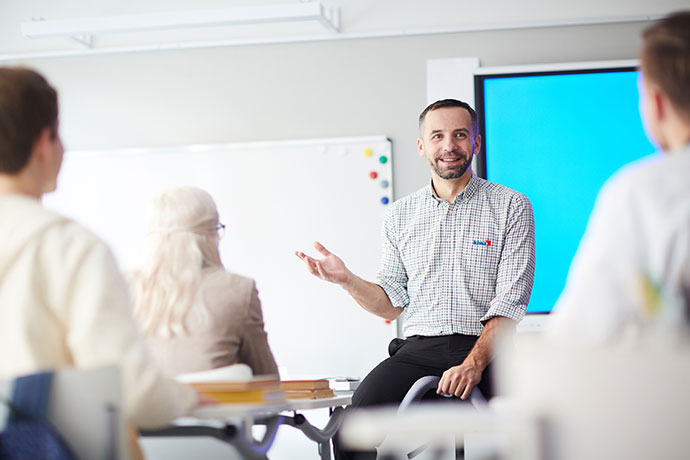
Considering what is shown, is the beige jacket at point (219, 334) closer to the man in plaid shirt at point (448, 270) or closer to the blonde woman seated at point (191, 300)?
the blonde woman seated at point (191, 300)

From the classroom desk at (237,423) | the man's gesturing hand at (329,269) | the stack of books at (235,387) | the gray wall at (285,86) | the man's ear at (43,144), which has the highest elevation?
the gray wall at (285,86)

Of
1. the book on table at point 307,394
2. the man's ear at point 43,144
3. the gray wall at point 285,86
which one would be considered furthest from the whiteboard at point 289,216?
the man's ear at point 43,144

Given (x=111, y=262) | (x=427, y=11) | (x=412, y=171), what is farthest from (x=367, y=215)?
(x=111, y=262)

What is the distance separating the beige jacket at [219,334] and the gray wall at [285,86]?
221cm

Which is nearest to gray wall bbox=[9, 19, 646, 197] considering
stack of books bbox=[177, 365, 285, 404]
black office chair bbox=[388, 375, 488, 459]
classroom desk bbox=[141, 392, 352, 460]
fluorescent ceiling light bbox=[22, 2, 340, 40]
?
fluorescent ceiling light bbox=[22, 2, 340, 40]

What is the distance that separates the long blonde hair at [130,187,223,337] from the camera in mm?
2018

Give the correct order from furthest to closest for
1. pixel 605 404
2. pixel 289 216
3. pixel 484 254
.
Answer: pixel 289 216, pixel 484 254, pixel 605 404

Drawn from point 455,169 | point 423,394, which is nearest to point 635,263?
point 423,394

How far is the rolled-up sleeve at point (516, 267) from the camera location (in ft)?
9.36

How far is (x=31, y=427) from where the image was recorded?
45.4 inches

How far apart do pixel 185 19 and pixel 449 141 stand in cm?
158

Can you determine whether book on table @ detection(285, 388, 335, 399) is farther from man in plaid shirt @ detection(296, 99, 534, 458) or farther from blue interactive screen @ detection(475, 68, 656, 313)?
blue interactive screen @ detection(475, 68, 656, 313)

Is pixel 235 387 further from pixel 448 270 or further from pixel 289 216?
pixel 289 216

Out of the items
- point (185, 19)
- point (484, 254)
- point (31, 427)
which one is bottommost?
point (31, 427)
